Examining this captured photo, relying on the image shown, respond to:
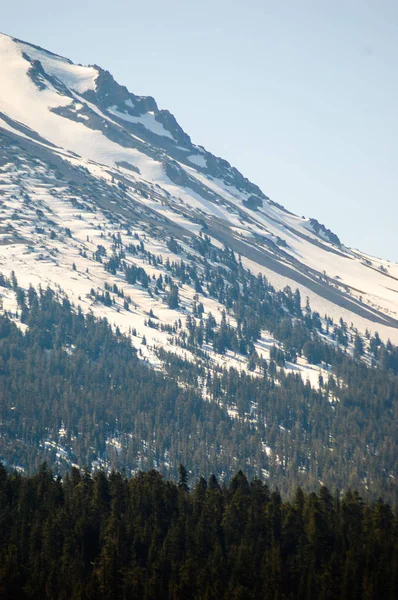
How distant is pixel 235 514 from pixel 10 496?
1267 inches

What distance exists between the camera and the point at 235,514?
127 metres

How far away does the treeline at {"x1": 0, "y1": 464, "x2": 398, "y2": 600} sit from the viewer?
108125 mm

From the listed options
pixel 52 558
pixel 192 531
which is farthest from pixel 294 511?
pixel 52 558

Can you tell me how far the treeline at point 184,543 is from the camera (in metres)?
108

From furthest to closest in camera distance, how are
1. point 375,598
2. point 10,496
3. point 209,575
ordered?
1. point 10,496
2. point 209,575
3. point 375,598

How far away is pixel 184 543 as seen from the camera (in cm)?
12075

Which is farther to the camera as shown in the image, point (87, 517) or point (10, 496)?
point (10, 496)

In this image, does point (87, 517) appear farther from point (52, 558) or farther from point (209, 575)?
point (209, 575)

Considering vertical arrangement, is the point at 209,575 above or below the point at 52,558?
above

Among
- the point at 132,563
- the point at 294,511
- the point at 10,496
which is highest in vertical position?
the point at 294,511

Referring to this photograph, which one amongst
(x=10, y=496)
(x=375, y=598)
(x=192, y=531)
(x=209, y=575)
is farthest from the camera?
Result: (x=10, y=496)

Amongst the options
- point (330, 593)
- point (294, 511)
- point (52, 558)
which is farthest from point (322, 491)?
point (52, 558)

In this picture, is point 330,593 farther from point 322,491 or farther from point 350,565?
point 322,491

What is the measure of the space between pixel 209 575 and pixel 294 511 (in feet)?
70.9
